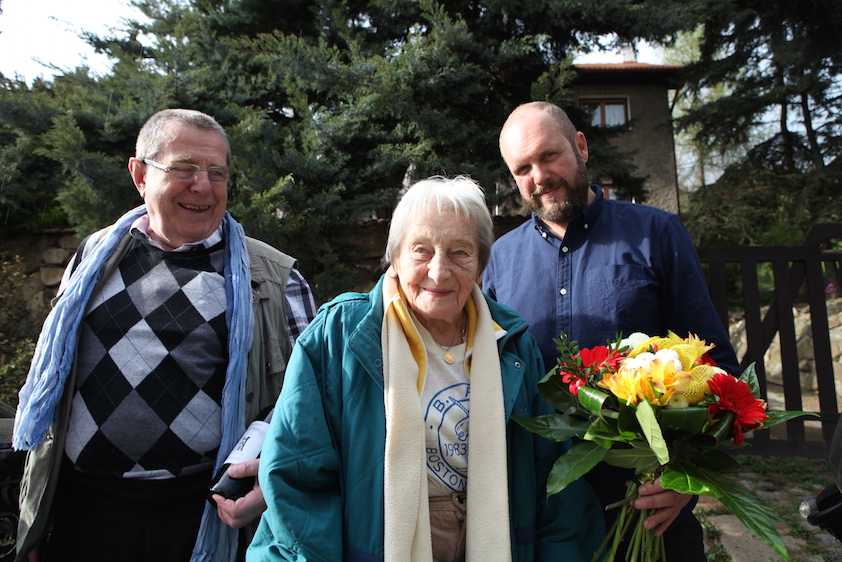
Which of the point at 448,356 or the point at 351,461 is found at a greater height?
the point at 448,356

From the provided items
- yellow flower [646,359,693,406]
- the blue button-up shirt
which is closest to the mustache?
the blue button-up shirt

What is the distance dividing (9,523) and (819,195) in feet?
42.7

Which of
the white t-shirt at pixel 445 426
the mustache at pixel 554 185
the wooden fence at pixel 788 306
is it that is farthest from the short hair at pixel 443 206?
the wooden fence at pixel 788 306

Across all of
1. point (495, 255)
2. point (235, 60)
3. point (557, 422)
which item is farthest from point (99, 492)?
point (235, 60)

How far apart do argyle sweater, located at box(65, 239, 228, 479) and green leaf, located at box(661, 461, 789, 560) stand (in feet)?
5.31

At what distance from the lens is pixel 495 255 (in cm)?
251

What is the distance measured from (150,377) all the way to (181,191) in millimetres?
754

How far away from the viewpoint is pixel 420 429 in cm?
159

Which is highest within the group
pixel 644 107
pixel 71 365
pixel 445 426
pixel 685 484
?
pixel 644 107

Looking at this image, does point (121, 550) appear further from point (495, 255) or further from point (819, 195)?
point (819, 195)

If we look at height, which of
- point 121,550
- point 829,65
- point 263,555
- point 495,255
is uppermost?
point 829,65

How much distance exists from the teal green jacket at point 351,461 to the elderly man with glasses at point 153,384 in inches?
15.4

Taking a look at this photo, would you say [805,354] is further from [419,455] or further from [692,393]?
[419,455]

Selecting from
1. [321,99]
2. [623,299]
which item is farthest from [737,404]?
[321,99]
